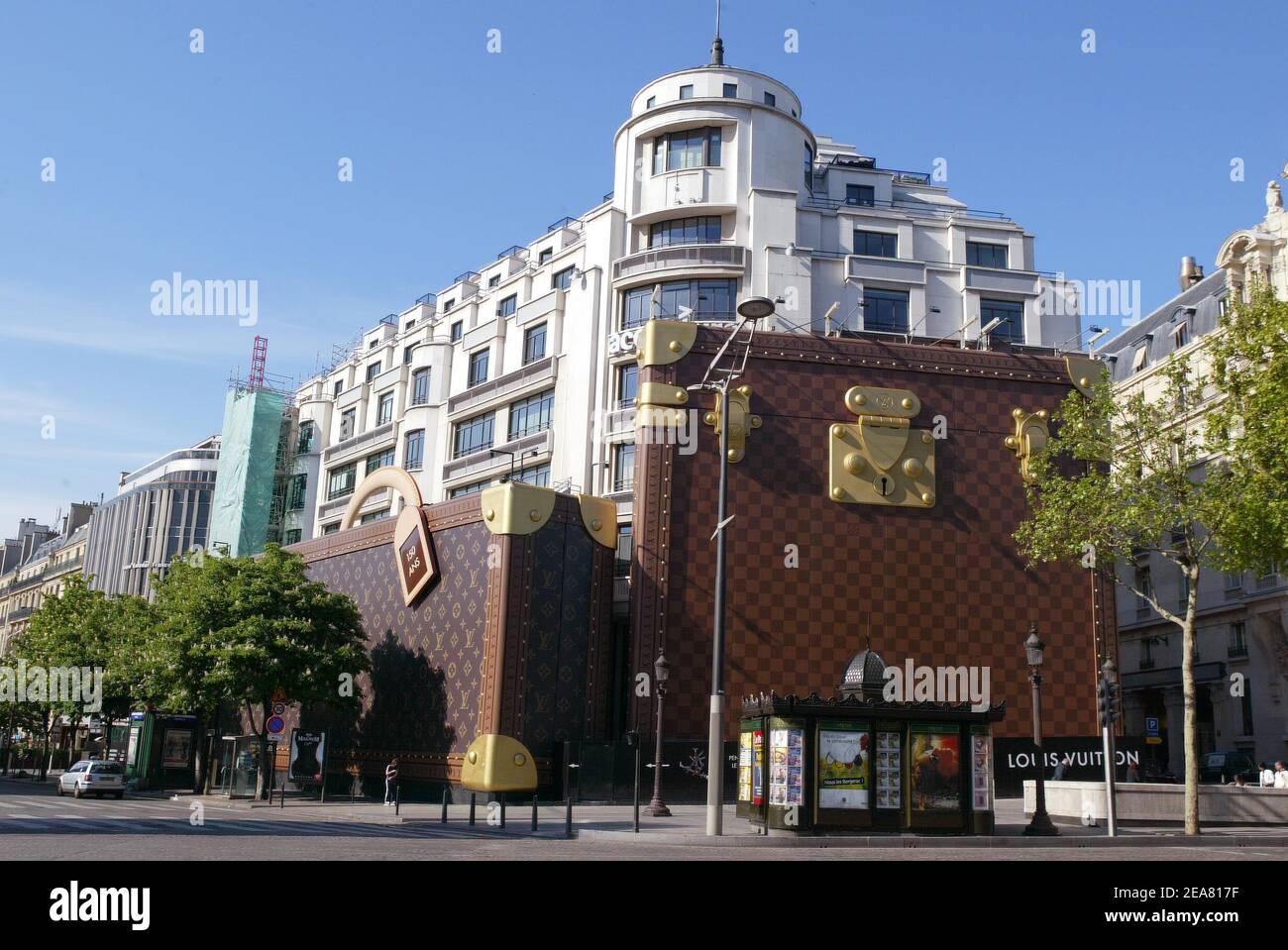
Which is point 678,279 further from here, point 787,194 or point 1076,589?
point 1076,589

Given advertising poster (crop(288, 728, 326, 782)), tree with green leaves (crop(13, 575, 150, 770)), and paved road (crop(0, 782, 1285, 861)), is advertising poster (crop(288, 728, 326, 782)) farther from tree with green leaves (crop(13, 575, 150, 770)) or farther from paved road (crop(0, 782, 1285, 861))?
tree with green leaves (crop(13, 575, 150, 770))

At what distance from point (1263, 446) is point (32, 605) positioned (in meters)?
106

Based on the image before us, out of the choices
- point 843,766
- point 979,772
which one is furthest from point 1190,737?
point 843,766

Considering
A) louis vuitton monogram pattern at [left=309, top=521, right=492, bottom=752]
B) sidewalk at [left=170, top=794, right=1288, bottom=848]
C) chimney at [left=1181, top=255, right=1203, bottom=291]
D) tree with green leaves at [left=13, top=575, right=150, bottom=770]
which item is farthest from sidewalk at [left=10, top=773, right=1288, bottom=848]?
chimney at [left=1181, top=255, right=1203, bottom=291]

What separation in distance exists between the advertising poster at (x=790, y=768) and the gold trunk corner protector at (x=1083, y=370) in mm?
22550

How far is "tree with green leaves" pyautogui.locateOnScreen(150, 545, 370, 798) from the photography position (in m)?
37.4

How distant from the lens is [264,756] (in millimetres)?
37719

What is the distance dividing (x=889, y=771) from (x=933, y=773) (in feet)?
3.21

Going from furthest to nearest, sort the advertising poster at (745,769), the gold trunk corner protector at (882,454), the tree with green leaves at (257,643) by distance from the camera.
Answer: the gold trunk corner protector at (882,454)
the tree with green leaves at (257,643)
the advertising poster at (745,769)

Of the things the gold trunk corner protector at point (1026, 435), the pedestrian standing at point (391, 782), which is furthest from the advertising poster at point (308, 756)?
the gold trunk corner protector at point (1026, 435)

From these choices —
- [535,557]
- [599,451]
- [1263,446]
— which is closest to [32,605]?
[599,451]

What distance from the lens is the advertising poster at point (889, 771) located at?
23359mm

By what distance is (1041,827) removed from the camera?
2412 centimetres

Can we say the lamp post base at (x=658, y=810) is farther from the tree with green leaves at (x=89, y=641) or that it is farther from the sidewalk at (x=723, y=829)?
the tree with green leaves at (x=89, y=641)
